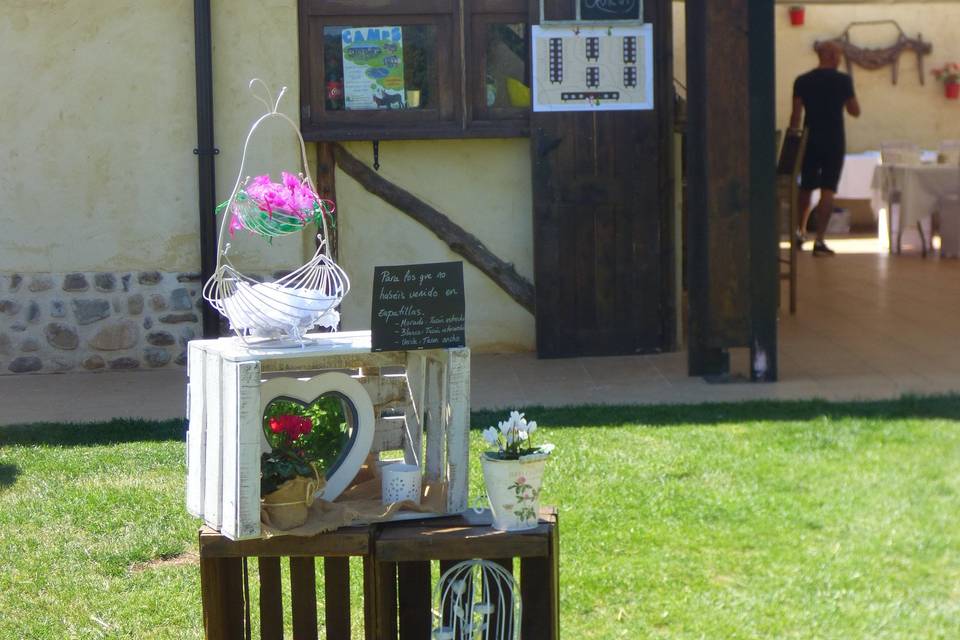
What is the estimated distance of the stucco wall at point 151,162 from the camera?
7.29 metres

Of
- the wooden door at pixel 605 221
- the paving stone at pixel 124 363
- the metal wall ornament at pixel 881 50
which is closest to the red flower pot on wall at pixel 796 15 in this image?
the metal wall ornament at pixel 881 50

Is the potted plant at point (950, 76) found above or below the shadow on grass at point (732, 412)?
above

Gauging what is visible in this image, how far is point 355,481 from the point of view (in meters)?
3.21

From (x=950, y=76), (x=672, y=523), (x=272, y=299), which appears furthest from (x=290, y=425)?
(x=950, y=76)

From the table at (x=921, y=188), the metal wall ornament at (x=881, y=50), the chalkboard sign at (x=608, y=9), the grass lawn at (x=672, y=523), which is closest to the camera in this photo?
the grass lawn at (x=672, y=523)

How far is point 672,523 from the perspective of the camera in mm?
4297

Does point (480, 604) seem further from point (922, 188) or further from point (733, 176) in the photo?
point (922, 188)

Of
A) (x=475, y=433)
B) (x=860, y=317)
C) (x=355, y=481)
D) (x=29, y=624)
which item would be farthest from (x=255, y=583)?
(x=860, y=317)

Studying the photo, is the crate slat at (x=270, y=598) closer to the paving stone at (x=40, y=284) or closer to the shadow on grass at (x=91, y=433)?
the shadow on grass at (x=91, y=433)

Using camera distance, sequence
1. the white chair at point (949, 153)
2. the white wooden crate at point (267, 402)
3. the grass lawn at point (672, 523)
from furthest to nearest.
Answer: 1. the white chair at point (949, 153)
2. the grass lawn at point (672, 523)
3. the white wooden crate at point (267, 402)

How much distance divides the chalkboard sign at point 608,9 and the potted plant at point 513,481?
481 centimetres

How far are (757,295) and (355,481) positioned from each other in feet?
12.5

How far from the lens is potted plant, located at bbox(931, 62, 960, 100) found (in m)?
15.1

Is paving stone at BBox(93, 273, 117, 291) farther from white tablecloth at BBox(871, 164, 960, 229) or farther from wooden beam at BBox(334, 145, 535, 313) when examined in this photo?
white tablecloth at BBox(871, 164, 960, 229)
